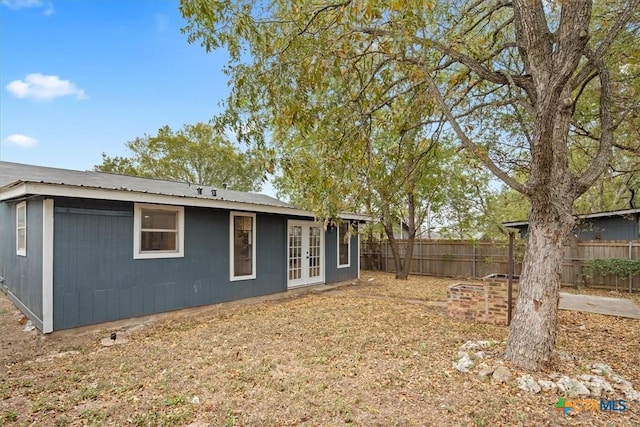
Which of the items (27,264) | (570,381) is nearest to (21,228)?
(27,264)

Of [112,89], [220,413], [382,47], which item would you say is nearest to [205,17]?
[382,47]

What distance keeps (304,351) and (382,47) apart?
3.92 m

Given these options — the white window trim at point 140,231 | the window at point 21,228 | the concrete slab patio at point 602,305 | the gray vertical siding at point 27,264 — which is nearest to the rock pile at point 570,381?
the concrete slab patio at point 602,305

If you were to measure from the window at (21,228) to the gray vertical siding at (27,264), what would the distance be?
0.53 ft

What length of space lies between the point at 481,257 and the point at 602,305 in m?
4.86

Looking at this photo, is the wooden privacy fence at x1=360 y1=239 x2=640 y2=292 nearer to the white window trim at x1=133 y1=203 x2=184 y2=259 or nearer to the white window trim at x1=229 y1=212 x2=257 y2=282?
the white window trim at x1=229 y1=212 x2=257 y2=282

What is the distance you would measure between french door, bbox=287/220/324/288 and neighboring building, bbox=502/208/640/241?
6.70m

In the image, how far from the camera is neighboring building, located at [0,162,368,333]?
15.8 feet

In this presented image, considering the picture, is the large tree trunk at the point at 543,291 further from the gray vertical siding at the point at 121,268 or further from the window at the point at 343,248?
the window at the point at 343,248

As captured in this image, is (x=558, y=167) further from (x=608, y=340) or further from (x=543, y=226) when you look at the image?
(x=608, y=340)

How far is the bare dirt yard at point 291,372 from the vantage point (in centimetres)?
272

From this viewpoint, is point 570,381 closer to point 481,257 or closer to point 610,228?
point 481,257

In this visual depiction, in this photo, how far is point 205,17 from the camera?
324cm

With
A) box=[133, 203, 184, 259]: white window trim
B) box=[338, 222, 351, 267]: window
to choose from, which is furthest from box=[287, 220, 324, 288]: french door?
box=[133, 203, 184, 259]: white window trim
